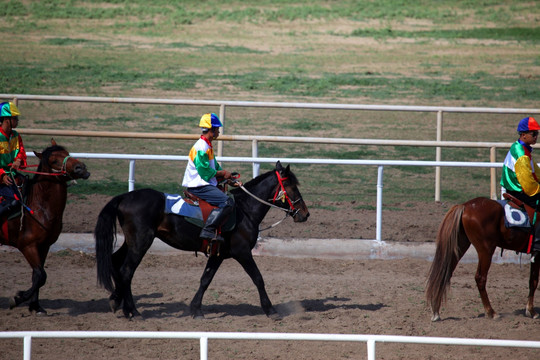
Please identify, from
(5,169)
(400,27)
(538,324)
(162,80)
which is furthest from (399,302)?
(400,27)

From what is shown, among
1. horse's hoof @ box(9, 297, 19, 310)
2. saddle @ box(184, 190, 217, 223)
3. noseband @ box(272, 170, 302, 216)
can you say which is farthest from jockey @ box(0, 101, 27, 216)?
noseband @ box(272, 170, 302, 216)

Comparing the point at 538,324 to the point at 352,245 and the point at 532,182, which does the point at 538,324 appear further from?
the point at 352,245

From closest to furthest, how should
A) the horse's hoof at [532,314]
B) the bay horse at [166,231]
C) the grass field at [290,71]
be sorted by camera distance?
1. the bay horse at [166,231]
2. the horse's hoof at [532,314]
3. the grass field at [290,71]

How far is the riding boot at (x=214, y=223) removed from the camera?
749 centimetres

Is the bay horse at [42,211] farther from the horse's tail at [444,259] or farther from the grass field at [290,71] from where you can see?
the grass field at [290,71]

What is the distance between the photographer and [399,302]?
8188mm

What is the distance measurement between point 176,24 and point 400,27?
8.20 meters

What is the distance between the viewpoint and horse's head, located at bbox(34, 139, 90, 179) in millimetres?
7352

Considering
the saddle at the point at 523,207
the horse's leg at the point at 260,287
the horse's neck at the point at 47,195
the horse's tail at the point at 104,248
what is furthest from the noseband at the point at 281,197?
the saddle at the point at 523,207

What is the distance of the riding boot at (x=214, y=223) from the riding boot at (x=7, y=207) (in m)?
1.89

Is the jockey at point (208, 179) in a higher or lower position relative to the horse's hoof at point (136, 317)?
higher

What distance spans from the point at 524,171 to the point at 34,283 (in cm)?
501

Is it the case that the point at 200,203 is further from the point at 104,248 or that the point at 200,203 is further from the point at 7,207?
the point at 7,207

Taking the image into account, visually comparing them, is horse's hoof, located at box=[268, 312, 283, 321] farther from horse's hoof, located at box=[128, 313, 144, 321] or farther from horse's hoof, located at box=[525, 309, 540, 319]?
horse's hoof, located at box=[525, 309, 540, 319]
